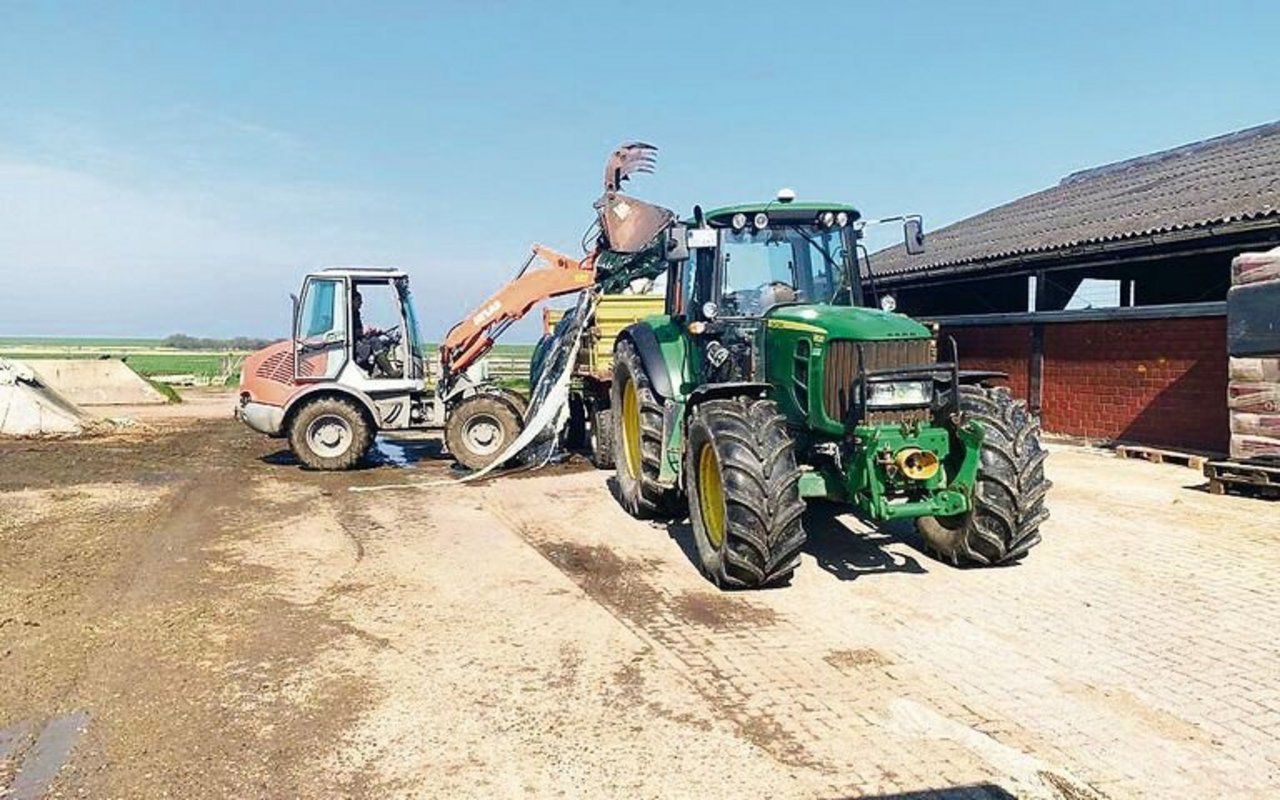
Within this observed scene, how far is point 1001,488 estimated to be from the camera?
19.8ft

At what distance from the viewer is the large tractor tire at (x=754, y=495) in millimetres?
5695

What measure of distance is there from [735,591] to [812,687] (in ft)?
5.40

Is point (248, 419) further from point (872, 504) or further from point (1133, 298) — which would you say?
point (1133, 298)

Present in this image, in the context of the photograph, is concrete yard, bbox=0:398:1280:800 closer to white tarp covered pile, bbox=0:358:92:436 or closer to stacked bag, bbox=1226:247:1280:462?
stacked bag, bbox=1226:247:1280:462

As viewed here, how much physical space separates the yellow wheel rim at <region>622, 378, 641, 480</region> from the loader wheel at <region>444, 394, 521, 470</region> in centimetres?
318

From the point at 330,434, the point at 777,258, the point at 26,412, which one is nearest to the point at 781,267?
the point at 777,258

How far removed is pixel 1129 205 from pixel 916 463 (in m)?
10.2

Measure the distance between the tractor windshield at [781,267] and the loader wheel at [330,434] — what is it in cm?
654

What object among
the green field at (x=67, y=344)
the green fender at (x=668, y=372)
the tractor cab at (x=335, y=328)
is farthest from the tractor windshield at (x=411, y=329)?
the green field at (x=67, y=344)

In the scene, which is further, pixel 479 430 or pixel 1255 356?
pixel 479 430

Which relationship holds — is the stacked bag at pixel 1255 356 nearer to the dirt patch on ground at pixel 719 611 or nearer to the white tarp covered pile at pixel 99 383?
the dirt patch on ground at pixel 719 611

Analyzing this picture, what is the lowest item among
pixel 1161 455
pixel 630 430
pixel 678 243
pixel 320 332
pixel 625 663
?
pixel 625 663

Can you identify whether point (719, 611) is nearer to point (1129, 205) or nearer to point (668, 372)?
point (668, 372)

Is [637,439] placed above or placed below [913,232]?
below
